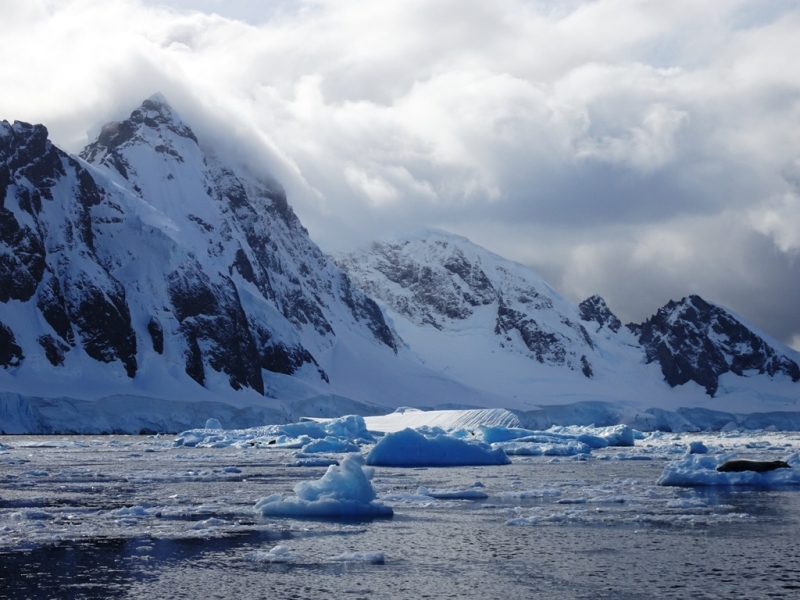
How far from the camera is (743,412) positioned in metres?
199

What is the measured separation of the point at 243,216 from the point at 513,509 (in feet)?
514

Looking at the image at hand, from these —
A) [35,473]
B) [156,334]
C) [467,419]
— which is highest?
[156,334]

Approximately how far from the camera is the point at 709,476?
115ft

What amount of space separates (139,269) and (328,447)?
8159 centimetres

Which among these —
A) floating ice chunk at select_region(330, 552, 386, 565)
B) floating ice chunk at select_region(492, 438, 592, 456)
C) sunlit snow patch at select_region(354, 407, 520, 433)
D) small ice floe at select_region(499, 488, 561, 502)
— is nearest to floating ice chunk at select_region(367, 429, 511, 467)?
floating ice chunk at select_region(492, 438, 592, 456)

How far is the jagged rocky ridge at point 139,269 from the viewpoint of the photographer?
118m

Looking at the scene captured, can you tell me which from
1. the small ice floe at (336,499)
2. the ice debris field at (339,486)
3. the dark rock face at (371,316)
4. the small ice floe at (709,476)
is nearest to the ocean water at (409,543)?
the ice debris field at (339,486)

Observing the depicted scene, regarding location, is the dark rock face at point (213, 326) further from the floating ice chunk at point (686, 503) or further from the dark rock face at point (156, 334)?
the floating ice chunk at point (686, 503)

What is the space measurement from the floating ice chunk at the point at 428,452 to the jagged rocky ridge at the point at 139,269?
236 ft

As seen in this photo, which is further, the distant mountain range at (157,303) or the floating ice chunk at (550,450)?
the distant mountain range at (157,303)

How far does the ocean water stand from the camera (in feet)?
53.3

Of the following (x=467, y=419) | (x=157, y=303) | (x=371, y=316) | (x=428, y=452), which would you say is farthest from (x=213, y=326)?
(x=428, y=452)

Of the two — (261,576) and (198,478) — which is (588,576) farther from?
(198,478)

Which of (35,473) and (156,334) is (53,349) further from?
(35,473)
